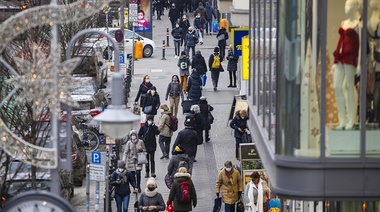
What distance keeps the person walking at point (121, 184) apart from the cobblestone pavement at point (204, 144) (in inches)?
49.4

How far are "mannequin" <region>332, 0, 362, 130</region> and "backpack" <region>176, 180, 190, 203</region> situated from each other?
9.03 meters

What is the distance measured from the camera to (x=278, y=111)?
55.2ft

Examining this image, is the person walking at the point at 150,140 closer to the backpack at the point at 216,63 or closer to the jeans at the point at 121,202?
the jeans at the point at 121,202

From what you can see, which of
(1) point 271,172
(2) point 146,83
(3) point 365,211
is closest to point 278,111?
(1) point 271,172

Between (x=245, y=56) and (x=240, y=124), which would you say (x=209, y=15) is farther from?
(x=240, y=124)

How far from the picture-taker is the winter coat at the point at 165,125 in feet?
105

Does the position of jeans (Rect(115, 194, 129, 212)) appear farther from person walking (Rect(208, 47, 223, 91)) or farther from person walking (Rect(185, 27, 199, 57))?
person walking (Rect(185, 27, 199, 57))

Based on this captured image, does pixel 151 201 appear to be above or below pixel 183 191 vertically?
below

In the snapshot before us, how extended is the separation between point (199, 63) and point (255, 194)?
764 inches

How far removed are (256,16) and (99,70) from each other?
21478 millimetres

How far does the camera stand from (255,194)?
24344 mm

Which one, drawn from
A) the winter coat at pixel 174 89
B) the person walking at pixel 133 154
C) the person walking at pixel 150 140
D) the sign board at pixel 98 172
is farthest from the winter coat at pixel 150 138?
the winter coat at pixel 174 89

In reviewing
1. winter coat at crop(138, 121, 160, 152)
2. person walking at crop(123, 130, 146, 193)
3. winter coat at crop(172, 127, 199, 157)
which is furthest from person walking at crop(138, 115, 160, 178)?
person walking at crop(123, 130, 146, 193)

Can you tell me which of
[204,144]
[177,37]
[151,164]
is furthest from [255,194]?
[177,37]
